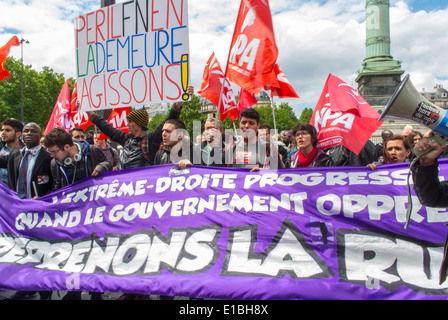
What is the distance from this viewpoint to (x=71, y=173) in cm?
423

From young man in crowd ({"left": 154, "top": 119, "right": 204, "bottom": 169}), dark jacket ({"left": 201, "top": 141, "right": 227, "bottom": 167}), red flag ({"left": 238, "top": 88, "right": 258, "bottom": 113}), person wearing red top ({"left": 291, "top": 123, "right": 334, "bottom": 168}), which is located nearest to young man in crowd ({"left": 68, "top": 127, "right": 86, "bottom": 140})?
dark jacket ({"left": 201, "top": 141, "right": 227, "bottom": 167})

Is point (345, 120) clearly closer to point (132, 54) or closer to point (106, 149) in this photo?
point (132, 54)

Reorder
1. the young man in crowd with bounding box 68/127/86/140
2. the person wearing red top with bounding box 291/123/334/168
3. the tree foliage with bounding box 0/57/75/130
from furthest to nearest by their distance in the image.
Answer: the tree foliage with bounding box 0/57/75/130 < the young man in crowd with bounding box 68/127/86/140 < the person wearing red top with bounding box 291/123/334/168

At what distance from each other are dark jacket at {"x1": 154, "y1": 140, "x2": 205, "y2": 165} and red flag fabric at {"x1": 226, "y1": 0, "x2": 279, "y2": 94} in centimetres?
107

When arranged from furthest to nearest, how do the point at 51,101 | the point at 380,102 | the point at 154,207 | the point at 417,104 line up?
the point at 51,101, the point at 380,102, the point at 154,207, the point at 417,104

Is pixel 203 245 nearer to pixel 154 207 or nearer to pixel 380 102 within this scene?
pixel 154 207

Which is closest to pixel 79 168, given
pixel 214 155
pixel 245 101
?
pixel 214 155

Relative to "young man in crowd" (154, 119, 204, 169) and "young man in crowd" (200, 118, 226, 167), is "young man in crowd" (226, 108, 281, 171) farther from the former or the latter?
"young man in crowd" (154, 119, 204, 169)

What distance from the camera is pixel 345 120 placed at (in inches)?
177

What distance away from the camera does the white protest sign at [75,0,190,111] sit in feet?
14.5

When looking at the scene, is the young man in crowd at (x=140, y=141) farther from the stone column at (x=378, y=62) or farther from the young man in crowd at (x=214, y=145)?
the stone column at (x=378, y=62)

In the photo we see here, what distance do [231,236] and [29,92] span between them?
36.9 metres
